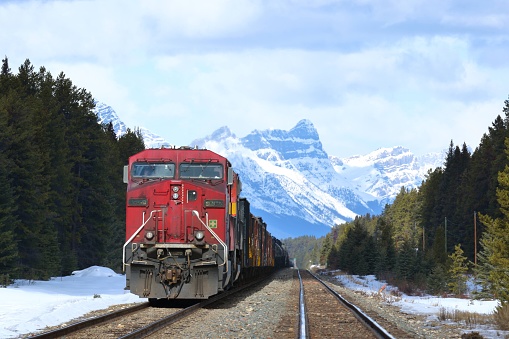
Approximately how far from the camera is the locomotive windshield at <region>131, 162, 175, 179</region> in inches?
847

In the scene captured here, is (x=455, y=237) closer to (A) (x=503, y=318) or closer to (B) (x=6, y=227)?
(B) (x=6, y=227)

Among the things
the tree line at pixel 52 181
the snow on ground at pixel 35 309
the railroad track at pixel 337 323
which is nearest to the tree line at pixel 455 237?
the railroad track at pixel 337 323

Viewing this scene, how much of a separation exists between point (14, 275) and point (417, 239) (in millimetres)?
106128

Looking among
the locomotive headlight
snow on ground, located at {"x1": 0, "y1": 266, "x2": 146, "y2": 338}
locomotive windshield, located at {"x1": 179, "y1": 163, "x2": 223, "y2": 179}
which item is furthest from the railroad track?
snow on ground, located at {"x1": 0, "y1": 266, "x2": 146, "y2": 338}

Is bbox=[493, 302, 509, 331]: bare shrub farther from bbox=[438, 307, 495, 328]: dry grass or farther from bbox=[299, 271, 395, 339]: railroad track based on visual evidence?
bbox=[299, 271, 395, 339]: railroad track

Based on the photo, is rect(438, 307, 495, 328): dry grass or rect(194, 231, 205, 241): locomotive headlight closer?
rect(438, 307, 495, 328): dry grass

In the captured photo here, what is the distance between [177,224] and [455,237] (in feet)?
258

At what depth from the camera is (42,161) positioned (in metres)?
45.2

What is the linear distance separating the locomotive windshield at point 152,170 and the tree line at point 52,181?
1552cm

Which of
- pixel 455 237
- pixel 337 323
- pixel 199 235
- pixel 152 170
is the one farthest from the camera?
pixel 455 237

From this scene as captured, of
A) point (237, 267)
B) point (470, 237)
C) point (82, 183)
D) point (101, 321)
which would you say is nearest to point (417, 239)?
point (470, 237)

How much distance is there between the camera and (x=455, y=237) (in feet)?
306

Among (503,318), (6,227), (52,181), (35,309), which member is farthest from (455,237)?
(35,309)

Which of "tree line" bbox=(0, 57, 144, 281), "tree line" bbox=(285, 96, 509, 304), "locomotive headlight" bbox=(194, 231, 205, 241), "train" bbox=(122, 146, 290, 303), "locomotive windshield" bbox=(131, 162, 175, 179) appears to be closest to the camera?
"train" bbox=(122, 146, 290, 303)
